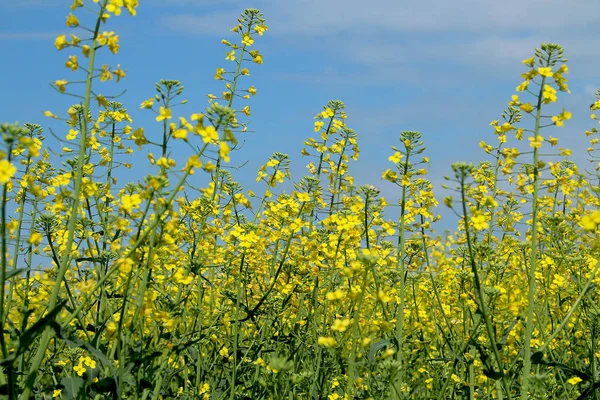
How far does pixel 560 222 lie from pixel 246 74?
111 inches

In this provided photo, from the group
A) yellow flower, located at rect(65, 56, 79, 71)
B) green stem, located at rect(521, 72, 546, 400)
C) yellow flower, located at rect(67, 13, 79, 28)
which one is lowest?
green stem, located at rect(521, 72, 546, 400)

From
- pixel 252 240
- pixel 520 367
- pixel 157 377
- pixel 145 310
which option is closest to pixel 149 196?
pixel 145 310

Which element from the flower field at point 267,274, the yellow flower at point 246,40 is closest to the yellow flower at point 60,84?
the flower field at point 267,274

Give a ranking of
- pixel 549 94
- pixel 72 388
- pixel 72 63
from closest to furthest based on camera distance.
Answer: pixel 72 63
pixel 72 388
pixel 549 94

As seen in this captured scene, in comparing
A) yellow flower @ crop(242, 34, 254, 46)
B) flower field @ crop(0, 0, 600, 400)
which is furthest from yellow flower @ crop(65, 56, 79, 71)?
yellow flower @ crop(242, 34, 254, 46)

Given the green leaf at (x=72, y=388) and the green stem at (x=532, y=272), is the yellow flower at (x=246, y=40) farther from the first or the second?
the green leaf at (x=72, y=388)

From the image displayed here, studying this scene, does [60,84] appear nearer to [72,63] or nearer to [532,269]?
[72,63]

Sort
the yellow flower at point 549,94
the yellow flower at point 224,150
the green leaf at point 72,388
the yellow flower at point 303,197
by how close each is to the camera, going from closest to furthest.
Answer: the yellow flower at point 224,150
the green leaf at point 72,388
the yellow flower at point 549,94
the yellow flower at point 303,197

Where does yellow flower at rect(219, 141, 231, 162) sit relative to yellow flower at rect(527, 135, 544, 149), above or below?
below

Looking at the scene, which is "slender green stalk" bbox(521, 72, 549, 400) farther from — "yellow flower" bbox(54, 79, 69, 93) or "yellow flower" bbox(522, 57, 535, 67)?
"yellow flower" bbox(54, 79, 69, 93)

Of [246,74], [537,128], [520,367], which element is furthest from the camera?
[246,74]

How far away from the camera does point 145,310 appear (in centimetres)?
370

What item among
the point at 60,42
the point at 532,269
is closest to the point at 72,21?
the point at 60,42

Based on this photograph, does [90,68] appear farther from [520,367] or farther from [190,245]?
[520,367]
